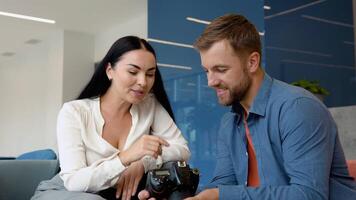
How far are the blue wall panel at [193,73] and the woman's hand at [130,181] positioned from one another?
7.22ft

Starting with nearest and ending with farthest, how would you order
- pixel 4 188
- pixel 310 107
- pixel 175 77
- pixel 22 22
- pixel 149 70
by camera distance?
pixel 310 107
pixel 149 70
pixel 4 188
pixel 175 77
pixel 22 22

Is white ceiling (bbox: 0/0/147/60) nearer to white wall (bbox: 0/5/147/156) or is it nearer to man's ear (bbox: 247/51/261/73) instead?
white wall (bbox: 0/5/147/156)

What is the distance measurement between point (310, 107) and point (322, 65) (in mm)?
2763

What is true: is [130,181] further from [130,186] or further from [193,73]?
[193,73]

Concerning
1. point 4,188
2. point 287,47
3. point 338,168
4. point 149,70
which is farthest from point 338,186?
point 287,47

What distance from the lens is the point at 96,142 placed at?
1.40 m

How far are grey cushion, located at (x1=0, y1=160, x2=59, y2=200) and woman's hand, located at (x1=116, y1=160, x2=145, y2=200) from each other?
0.50m

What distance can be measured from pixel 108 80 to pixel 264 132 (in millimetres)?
665

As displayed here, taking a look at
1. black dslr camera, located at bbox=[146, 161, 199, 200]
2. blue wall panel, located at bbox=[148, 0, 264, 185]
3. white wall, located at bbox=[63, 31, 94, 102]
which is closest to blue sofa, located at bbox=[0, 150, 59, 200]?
black dslr camera, located at bbox=[146, 161, 199, 200]

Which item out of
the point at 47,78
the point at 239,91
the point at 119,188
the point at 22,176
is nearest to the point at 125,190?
the point at 119,188

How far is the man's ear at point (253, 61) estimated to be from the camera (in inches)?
47.5

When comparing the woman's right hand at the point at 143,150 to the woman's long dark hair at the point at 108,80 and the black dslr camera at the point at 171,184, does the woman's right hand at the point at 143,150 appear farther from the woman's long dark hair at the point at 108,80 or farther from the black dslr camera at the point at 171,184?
the woman's long dark hair at the point at 108,80

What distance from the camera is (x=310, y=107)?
106 centimetres

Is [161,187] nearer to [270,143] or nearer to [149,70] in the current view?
[270,143]
